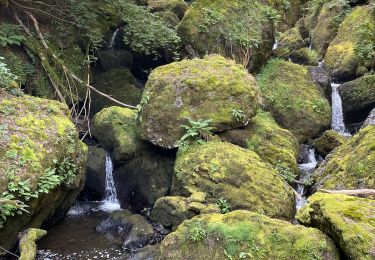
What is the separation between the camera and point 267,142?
11344 mm

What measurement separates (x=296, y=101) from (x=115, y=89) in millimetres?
6831

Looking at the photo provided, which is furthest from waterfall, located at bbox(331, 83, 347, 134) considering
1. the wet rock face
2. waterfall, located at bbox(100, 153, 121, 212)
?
the wet rock face

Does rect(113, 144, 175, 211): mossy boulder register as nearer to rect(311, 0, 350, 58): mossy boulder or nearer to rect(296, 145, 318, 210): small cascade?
rect(296, 145, 318, 210): small cascade

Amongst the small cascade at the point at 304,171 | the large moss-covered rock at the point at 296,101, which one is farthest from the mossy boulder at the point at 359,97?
the small cascade at the point at 304,171

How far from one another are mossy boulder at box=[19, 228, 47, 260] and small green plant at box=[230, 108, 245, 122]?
5701 millimetres

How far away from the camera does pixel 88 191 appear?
11438 millimetres

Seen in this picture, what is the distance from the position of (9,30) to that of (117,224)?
6921 mm

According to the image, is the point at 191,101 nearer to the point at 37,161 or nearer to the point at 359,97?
the point at 37,161

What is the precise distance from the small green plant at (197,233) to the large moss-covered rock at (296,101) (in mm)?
8376

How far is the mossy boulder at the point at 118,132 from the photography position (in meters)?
11.2

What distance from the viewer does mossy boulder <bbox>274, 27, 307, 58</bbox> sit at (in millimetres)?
17844

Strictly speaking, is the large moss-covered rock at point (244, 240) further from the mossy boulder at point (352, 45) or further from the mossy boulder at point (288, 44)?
the mossy boulder at point (288, 44)

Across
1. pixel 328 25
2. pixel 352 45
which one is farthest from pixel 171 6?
pixel 352 45

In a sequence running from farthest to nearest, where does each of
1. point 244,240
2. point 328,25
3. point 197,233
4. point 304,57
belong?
point 328,25, point 304,57, point 197,233, point 244,240
